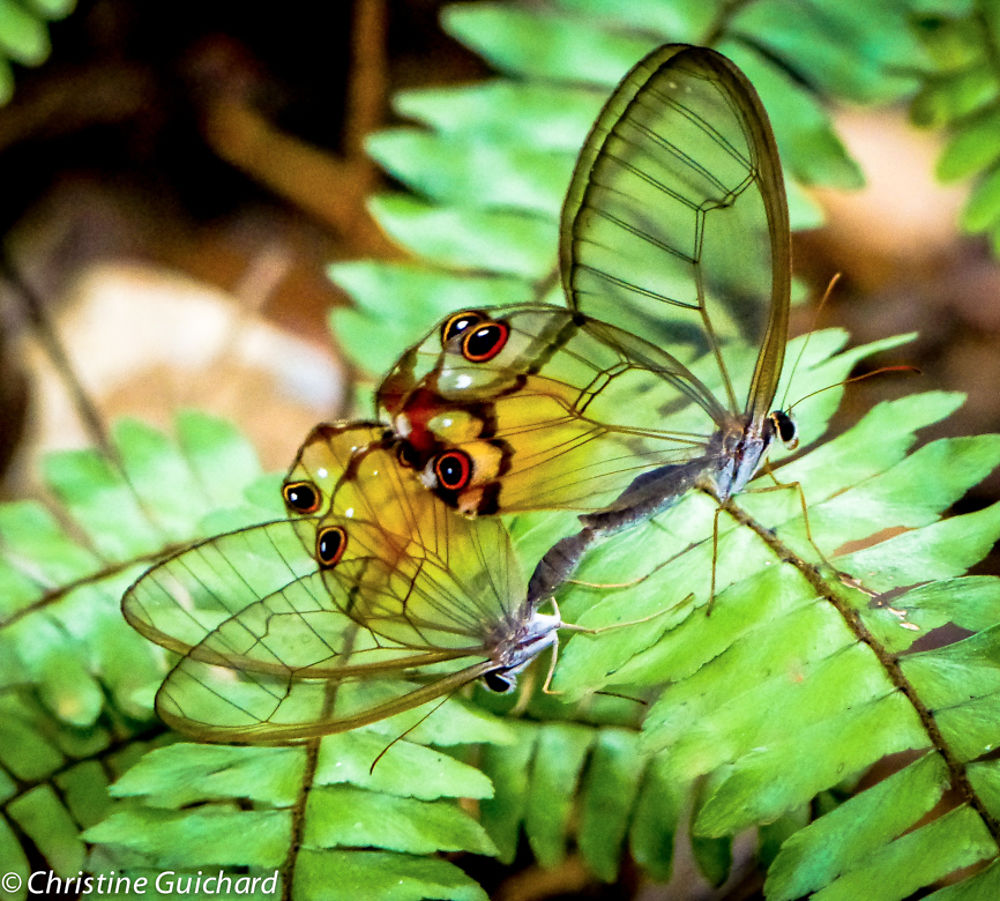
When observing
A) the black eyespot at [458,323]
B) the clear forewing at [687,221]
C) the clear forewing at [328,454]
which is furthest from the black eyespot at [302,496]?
the clear forewing at [687,221]

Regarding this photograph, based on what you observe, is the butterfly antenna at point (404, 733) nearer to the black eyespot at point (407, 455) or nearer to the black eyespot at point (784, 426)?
the black eyespot at point (407, 455)

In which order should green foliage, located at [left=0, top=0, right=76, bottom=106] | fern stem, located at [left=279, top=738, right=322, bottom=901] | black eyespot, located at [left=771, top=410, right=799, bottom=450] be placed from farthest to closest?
green foliage, located at [left=0, top=0, right=76, bottom=106]
black eyespot, located at [left=771, top=410, right=799, bottom=450]
fern stem, located at [left=279, top=738, right=322, bottom=901]

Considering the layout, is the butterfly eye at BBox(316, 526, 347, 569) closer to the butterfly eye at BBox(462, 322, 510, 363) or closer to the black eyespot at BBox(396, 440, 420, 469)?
the black eyespot at BBox(396, 440, 420, 469)

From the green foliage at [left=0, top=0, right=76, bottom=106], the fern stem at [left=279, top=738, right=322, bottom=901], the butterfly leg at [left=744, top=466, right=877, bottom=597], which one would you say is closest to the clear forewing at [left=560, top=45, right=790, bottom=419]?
the butterfly leg at [left=744, top=466, right=877, bottom=597]

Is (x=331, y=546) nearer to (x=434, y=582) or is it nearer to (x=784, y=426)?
(x=434, y=582)

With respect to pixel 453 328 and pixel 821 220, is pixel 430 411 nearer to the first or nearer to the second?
pixel 453 328

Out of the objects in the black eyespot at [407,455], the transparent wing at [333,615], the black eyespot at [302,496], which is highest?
the black eyespot at [407,455]

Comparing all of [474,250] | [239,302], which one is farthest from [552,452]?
[239,302]
